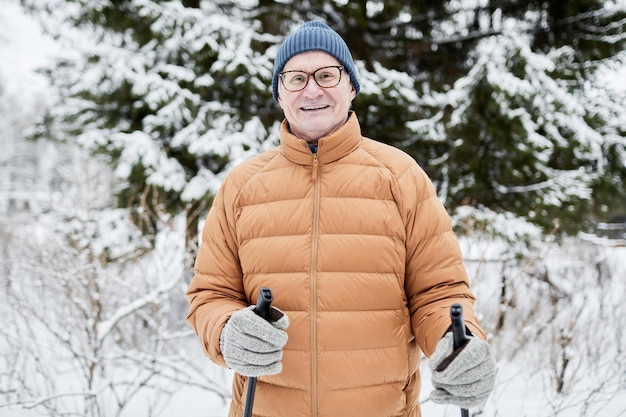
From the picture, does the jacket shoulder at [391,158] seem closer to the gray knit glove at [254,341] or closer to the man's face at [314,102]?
the man's face at [314,102]

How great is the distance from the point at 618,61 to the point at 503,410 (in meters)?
5.40

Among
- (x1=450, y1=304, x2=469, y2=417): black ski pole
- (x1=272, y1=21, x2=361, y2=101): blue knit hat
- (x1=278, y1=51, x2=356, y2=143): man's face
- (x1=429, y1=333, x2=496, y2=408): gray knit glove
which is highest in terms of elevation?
(x1=272, y1=21, x2=361, y2=101): blue knit hat

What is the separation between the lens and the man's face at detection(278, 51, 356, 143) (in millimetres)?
1433

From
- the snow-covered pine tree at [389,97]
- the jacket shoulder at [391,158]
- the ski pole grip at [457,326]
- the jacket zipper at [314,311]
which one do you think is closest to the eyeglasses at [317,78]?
the jacket shoulder at [391,158]

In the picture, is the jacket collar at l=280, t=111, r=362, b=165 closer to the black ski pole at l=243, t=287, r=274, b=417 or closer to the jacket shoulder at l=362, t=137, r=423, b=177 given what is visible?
the jacket shoulder at l=362, t=137, r=423, b=177

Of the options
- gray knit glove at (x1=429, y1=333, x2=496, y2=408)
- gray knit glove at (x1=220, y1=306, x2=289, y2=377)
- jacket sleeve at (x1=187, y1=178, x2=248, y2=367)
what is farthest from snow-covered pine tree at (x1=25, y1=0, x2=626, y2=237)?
gray knit glove at (x1=429, y1=333, x2=496, y2=408)

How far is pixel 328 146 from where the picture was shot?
1.43 metres

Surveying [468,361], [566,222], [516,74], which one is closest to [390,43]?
[516,74]

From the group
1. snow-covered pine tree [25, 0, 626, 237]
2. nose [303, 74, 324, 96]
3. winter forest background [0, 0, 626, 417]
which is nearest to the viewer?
nose [303, 74, 324, 96]

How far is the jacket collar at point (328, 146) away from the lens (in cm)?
143

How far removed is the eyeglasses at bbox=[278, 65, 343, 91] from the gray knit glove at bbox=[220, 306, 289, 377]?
0.81 meters

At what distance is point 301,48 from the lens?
1472 millimetres

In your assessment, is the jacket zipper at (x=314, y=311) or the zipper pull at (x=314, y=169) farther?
the zipper pull at (x=314, y=169)

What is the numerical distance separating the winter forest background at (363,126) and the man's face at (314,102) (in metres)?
2.65
